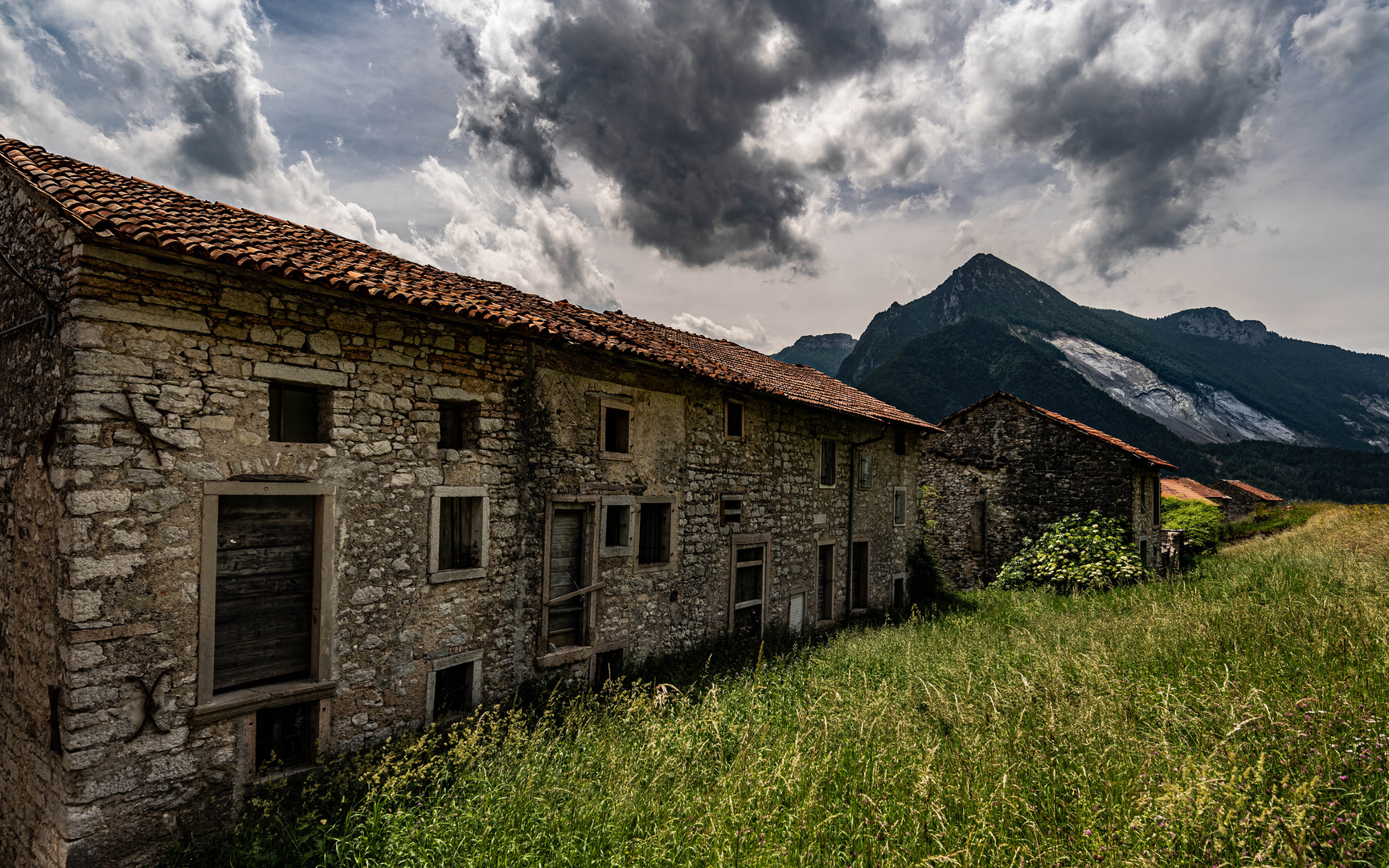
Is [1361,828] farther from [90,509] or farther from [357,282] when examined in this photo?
[90,509]

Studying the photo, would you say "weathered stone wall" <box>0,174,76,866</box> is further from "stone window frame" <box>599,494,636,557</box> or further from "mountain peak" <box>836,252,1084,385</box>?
"mountain peak" <box>836,252,1084,385</box>

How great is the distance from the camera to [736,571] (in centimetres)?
1120

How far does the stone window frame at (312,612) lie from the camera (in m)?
5.36

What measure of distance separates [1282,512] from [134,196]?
46.6m

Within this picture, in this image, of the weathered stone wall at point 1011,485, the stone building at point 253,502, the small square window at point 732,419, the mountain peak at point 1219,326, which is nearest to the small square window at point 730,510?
the small square window at point 732,419

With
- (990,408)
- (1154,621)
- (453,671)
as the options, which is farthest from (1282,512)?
(453,671)

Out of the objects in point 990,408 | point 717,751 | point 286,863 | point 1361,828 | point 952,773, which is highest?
point 990,408

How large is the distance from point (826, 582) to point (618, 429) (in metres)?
7.34

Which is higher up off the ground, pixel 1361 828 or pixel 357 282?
pixel 357 282

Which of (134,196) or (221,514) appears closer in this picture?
(221,514)

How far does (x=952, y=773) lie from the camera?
469cm

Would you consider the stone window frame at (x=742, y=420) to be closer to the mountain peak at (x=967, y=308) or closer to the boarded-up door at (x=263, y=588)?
the boarded-up door at (x=263, y=588)

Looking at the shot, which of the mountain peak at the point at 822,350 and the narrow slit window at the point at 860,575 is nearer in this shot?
the narrow slit window at the point at 860,575

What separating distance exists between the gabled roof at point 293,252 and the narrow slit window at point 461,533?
7.40ft
